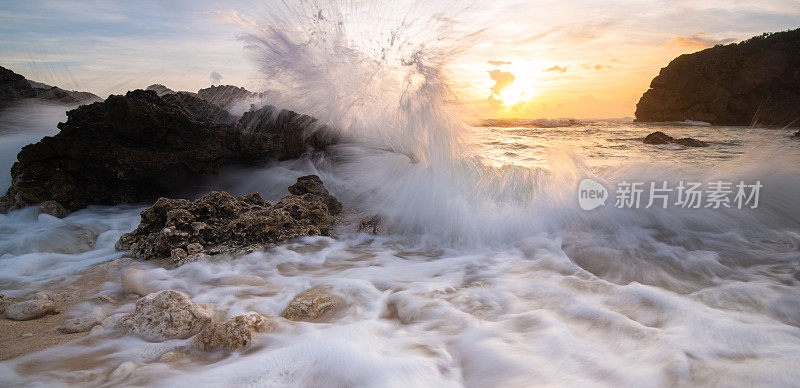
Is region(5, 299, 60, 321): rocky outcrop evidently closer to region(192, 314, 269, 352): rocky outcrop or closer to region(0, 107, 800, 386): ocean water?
region(0, 107, 800, 386): ocean water

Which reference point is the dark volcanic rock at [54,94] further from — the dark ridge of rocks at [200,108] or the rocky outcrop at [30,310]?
the rocky outcrop at [30,310]

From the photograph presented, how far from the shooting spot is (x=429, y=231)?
3.56 m

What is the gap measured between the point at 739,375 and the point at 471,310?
115 cm

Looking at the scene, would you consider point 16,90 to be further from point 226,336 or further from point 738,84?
point 738,84

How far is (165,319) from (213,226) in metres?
1.57

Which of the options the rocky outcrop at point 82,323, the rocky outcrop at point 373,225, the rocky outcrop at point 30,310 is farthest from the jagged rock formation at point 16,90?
the rocky outcrop at point 373,225

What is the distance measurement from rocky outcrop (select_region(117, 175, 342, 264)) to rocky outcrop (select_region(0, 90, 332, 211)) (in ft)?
4.18

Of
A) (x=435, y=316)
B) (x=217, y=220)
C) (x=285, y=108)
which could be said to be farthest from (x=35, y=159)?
(x=435, y=316)

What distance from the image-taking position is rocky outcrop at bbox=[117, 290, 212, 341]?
5.50 ft

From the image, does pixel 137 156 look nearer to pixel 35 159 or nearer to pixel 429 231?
pixel 35 159

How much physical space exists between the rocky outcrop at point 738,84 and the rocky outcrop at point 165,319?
141 ft

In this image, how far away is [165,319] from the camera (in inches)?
67.0

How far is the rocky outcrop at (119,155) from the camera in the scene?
12.8 feet

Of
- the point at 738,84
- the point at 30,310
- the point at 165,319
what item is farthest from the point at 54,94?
the point at 738,84
